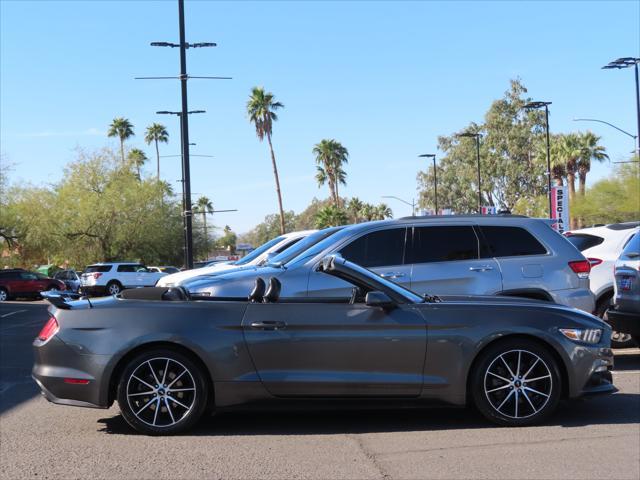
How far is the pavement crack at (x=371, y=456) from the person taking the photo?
5160 mm

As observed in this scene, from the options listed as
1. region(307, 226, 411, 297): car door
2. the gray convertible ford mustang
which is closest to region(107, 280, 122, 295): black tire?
region(307, 226, 411, 297): car door

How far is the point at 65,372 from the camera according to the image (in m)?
6.27

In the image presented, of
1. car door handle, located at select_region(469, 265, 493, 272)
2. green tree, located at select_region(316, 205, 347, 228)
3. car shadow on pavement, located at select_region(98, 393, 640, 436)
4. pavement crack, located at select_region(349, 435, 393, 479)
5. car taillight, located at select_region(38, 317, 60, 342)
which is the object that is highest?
green tree, located at select_region(316, 205, 347, 228)

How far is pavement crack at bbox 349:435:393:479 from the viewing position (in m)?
5.16

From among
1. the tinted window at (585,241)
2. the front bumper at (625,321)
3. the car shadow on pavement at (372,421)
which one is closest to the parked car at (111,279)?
the tinted window at (585,241)

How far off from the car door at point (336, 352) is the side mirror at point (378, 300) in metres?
0.09

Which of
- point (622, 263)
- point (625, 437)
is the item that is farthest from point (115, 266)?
point (625, 437)

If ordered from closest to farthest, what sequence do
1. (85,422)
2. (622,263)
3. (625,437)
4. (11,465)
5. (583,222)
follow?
(11,465) → (625,437) → (85,422) → (622,263) → (583,222)

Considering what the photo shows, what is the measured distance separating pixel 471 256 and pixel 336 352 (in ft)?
10.9

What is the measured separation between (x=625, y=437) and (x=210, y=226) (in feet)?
215

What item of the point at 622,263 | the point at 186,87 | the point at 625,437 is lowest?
the point at 625,437

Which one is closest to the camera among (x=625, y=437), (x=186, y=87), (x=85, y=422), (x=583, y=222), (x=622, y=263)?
(x=625, y=437)

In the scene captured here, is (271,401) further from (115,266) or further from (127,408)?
(115,266)

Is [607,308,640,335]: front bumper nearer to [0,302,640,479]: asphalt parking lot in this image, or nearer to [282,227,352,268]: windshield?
[0,302,640,479]: asphalt parking lot
